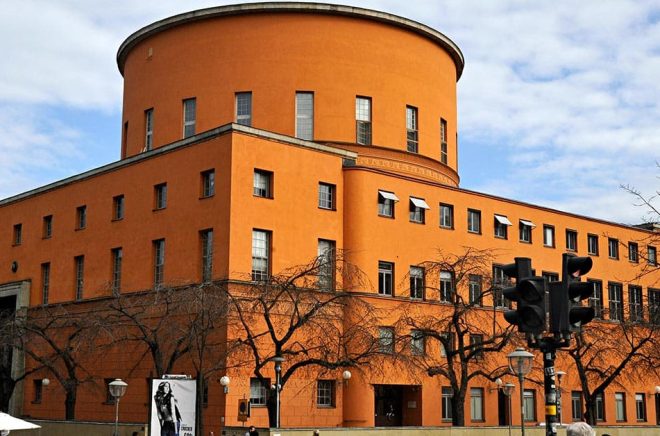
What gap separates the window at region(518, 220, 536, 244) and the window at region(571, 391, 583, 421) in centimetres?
909

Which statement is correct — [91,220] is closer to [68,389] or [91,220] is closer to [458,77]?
[68,389]

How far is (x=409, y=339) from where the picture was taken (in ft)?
134

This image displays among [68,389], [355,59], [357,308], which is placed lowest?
[68,389]

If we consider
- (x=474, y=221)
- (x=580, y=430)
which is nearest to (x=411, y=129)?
(x=474, y=221)

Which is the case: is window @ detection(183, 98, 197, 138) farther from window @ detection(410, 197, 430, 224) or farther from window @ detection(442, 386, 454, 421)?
window @ detection(442, 386, 454, 421)

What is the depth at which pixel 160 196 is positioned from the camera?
4541 centimetres

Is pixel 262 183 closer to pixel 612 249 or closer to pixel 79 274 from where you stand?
pixel 79 274

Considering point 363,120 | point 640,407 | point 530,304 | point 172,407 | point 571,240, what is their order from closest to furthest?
1. point 530,304
2. point 172,407
3. point 363,120
4. point 571,240
5. point 640,407

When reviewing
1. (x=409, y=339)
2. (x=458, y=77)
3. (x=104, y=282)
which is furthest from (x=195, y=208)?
(x=458, y=77)

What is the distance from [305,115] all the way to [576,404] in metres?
22.3

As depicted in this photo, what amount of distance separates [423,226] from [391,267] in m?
2.85

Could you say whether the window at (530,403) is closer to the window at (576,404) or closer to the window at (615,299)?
the window at (576,404)

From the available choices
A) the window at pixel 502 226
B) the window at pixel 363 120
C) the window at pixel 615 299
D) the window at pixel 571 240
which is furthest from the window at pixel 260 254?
the window at pixel 615 299

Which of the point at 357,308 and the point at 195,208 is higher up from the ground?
the point at 195,208
